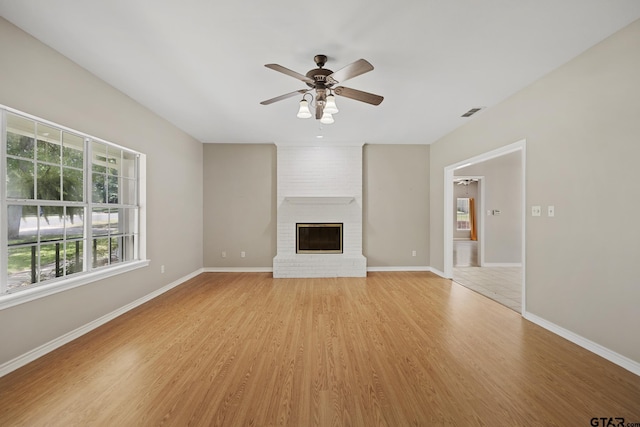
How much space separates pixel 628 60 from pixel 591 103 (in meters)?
0.36

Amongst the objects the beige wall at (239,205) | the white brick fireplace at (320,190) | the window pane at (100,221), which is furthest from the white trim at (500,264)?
the window pane at (100,221)

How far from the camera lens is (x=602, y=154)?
2.30 m

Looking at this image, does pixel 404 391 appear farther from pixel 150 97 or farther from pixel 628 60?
pixel 150 97

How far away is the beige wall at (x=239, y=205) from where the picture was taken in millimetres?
5617

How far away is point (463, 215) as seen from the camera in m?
12.9

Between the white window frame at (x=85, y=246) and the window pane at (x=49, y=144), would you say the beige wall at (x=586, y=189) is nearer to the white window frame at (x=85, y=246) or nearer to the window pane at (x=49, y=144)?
the white window frame at (x=85, y=246)

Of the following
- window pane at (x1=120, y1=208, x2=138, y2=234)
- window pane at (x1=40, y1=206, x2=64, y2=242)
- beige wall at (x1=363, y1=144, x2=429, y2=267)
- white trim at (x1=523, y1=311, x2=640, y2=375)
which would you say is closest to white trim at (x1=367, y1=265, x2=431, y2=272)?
beige wall at (x1=363, y1=144, x2=429, y2=267)

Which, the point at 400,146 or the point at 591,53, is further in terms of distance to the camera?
the point at 400,146

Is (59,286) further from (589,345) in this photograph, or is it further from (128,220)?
(589,345)

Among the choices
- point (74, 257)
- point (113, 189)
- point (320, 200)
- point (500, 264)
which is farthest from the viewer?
point (500, 264)

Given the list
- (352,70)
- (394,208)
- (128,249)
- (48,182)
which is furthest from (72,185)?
(394,208)

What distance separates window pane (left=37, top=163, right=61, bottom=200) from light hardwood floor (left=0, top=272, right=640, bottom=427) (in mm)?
1404

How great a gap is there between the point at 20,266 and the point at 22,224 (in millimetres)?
364

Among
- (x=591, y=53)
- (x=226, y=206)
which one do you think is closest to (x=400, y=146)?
(x=591, y=53)
